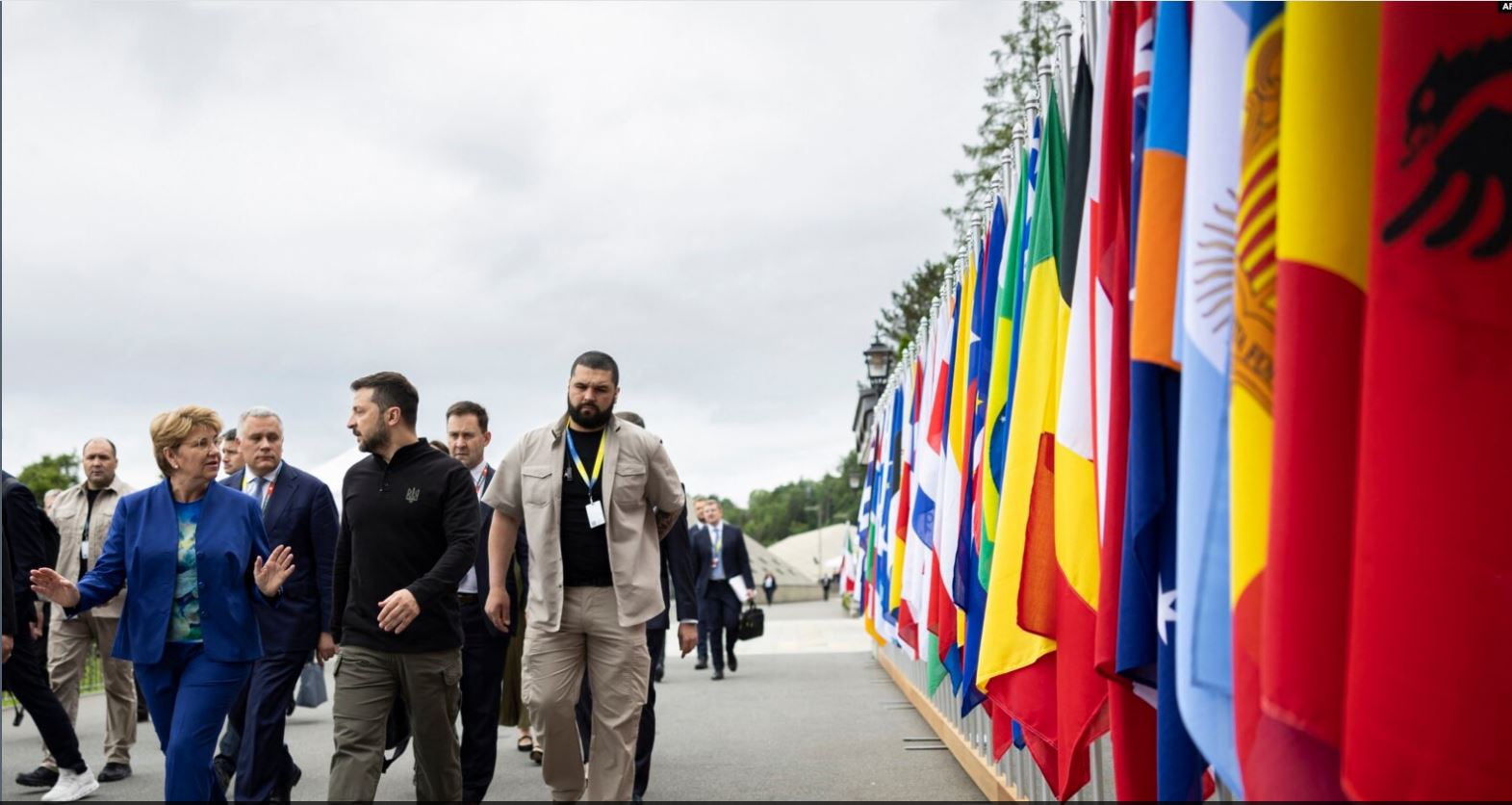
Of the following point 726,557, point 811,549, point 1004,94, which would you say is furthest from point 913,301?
point 811,549

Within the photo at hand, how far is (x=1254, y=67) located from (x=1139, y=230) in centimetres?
42

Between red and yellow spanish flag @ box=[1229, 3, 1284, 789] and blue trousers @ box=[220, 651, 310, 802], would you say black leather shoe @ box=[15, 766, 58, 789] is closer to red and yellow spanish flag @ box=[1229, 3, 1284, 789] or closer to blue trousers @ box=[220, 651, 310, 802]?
blue trousers @ box=[220, 651, 310, 802]

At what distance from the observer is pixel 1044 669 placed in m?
3.24

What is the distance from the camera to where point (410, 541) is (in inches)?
233

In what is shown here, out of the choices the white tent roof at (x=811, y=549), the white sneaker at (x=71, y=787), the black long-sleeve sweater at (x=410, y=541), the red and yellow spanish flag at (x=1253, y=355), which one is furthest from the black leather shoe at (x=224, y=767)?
the white tent roof at (x=811, y=549)

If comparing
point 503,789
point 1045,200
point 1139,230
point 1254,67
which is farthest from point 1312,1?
point 503,789

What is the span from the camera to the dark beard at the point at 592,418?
244 inches

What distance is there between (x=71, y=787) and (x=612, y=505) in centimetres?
418

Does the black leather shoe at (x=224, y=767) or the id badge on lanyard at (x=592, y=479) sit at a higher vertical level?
the id badge on lanyard at (x=592, y=479)

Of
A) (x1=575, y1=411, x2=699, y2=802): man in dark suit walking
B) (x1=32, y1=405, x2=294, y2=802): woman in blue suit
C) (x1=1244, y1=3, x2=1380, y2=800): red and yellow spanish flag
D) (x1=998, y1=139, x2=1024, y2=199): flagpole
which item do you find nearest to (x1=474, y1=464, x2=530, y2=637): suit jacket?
(x1=575, y1=411, x2=699, y2=802): man in dark suit walking

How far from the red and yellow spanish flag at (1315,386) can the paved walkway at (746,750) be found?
5.53 metres

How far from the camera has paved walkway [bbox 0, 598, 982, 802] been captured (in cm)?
765

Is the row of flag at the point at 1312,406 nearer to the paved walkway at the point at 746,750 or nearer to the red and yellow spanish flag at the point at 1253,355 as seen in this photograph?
the red and yellow spanish flag at the point at 1253,355

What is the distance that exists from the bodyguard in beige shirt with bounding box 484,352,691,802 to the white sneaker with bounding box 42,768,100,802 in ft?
11.0
